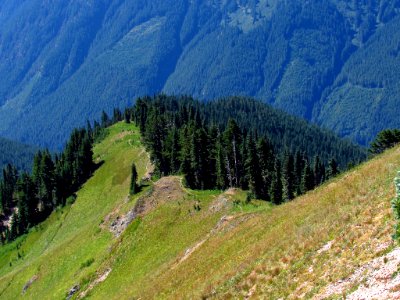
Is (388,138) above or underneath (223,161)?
underneath

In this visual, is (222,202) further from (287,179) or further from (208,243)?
(287,179)

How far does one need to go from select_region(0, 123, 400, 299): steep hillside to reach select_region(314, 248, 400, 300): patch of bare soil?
0.86 feet

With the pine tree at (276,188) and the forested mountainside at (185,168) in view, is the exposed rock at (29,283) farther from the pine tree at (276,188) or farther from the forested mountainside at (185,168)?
the pine tree at (276,188)

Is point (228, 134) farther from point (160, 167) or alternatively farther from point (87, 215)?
point (87, 215)

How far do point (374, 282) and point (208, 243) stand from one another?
32385 mm

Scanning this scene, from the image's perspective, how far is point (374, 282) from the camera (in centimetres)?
1994

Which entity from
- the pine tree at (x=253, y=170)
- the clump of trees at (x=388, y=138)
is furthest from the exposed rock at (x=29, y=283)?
the clump of trees at (x=388, y=138)

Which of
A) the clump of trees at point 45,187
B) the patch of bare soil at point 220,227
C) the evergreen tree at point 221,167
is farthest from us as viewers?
the clump of trees at point 45,187

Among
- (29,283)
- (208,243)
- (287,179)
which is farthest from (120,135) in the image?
(208,243)

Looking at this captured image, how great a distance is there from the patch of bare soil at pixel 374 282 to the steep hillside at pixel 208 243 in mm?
261

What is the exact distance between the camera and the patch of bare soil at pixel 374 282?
1877 centimetres

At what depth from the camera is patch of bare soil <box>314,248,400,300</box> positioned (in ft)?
61.6

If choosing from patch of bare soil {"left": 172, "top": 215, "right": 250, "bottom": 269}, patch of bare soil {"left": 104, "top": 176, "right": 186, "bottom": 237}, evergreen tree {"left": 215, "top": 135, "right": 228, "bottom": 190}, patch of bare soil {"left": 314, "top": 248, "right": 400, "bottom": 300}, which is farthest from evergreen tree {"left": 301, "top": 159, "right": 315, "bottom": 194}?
patch of bare soil {"left": 314, "top": 248, "right": 400, "bottom": 300}

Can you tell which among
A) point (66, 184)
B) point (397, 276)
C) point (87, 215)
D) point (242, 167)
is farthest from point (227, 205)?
point (66, 184)
